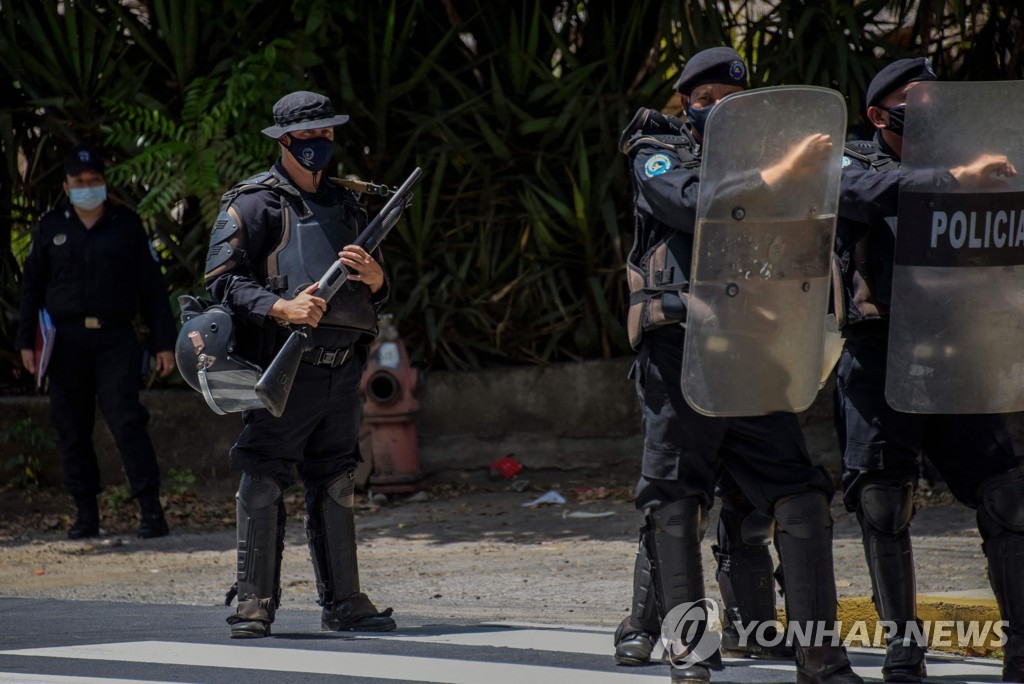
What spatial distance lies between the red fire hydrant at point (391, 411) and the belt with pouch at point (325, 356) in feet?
11.4

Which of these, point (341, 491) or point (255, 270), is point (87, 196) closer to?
point (255, 270)

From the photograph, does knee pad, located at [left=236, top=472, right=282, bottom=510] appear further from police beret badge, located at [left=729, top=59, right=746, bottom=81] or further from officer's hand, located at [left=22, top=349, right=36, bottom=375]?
officer's hand, located at [left=22, top=349, right=36, bottom=375]

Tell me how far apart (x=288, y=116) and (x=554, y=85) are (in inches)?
166

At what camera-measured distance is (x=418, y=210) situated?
9.53m

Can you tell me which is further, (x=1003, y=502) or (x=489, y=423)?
(x=489, y=423)

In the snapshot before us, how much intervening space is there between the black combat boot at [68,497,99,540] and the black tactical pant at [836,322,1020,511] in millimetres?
4867

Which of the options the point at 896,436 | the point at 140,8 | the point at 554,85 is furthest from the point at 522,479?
the point at 896,436

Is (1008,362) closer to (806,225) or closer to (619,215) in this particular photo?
(806,225)

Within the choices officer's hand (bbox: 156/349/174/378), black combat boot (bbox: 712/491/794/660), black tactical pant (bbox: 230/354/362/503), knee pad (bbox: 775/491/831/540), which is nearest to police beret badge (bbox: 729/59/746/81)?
knee pad (bbox: 775/491/831/540)

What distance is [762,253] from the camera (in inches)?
166

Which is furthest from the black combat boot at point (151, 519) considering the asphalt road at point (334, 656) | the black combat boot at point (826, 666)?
the black combat boot at point (826, 666)

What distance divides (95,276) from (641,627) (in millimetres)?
4431

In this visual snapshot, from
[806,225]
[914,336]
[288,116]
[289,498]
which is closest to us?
[806,225]
